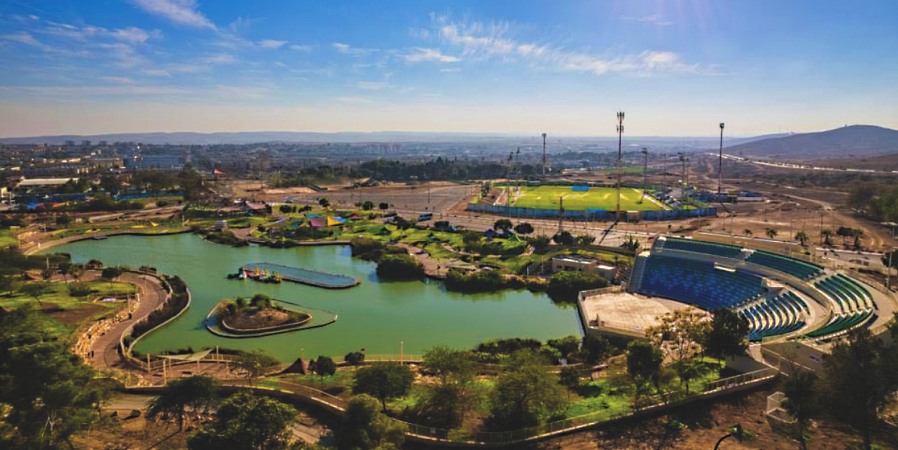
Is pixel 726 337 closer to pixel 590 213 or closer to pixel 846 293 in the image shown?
pixel 846 293

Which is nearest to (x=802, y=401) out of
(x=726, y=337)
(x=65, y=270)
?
(x=726, y=337)

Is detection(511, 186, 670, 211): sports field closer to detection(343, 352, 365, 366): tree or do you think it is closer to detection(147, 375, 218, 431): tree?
detection(343, 352, 365, 366): tree

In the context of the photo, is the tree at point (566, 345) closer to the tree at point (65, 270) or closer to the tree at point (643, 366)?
the tree at point (643, 366)

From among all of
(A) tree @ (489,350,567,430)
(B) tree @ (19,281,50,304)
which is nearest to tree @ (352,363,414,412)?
(A) tree @ (489,350,567,430)

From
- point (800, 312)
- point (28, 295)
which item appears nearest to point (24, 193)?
point (28, 295)

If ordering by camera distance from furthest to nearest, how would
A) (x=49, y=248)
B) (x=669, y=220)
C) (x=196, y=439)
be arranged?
1. (x=669, y=220)
2. (x=49, y=248)
3. (x=196, y=439)

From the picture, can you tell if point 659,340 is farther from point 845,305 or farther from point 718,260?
point 718,260
